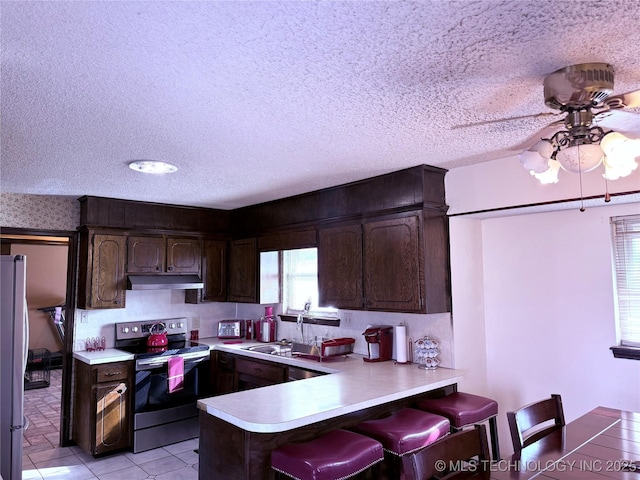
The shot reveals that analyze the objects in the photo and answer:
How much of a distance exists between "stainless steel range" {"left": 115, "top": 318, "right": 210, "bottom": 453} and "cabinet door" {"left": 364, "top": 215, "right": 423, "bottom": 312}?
6.53 feet

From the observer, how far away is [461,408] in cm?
268

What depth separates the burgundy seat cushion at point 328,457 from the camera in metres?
2.02

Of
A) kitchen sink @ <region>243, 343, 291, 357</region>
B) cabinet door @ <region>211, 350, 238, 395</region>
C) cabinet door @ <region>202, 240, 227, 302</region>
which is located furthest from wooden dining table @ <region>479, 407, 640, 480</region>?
cabinet door @ <region>202, 240, 227, 302</region>

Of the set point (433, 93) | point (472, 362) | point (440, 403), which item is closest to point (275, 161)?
point (433, 93)

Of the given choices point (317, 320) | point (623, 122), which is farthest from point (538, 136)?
point (317, 320)

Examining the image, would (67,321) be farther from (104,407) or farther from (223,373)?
(223,373)

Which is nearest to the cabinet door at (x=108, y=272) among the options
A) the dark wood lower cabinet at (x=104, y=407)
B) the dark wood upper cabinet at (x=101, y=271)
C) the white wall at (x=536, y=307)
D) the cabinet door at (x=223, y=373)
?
the dark wood upper cabinet at (x=101, y=271)

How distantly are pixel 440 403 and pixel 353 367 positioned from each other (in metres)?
0.76

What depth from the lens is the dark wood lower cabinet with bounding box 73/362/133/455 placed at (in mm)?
3812

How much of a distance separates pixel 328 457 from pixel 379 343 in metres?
1.52

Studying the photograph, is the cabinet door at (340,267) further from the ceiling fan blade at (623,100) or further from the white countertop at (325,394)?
the ceiling fan blade at (623,100)

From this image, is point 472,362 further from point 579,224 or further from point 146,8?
point 146,8

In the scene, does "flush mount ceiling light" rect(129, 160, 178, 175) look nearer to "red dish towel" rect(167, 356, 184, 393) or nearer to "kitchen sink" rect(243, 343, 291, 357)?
"kitchen sink" rect(243, 343, 291, 357)

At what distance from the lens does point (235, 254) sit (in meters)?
4.89
